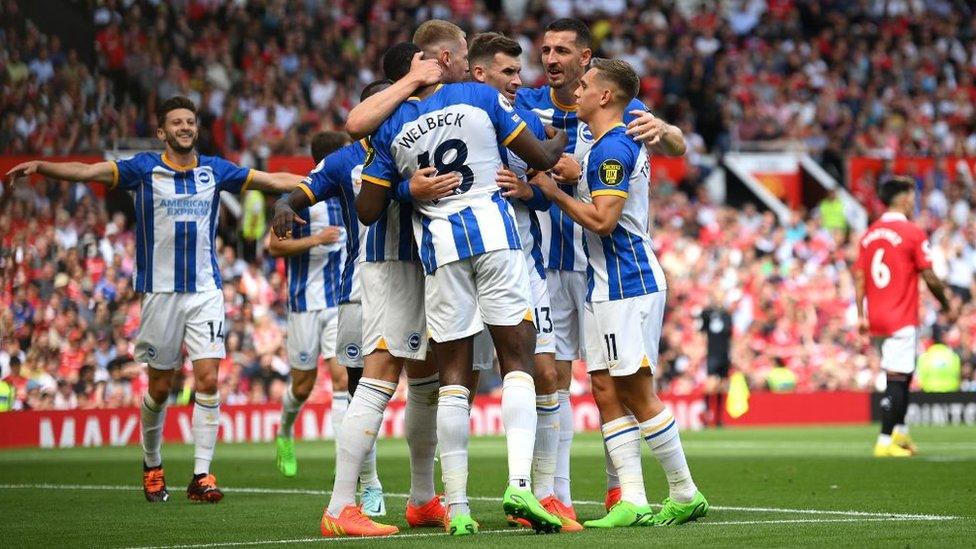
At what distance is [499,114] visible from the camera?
778cm

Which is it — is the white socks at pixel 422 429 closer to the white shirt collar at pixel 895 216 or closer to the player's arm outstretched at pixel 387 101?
the player's arm outstretched at pixel 387 101

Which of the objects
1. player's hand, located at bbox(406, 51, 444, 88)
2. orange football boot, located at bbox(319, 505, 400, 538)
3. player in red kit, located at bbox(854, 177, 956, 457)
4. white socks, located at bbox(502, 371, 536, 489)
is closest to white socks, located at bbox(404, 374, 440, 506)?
orange football boot, located at bbox(319, 505, 400, 538)

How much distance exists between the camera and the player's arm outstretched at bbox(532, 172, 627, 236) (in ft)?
26.3

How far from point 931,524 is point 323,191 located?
3.74 metres

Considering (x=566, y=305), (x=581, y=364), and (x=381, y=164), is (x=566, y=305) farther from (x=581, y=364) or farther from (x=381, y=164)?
(x=581, y=364)

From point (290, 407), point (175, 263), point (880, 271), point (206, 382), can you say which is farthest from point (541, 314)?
point (880, 271)

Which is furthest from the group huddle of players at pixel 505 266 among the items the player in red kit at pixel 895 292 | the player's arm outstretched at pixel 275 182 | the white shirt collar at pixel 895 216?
the white shirt collar at pixel 895 216

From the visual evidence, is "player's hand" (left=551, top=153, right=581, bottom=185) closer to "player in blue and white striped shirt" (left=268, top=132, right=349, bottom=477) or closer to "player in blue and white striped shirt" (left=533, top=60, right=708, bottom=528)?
"player in blue and white striped shirt" (left=533, top=60, right=708, bottom=528)

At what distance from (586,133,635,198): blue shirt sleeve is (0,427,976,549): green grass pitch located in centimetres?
173

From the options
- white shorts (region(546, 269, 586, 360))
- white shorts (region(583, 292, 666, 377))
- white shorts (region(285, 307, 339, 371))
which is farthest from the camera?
white shorts (region(285, 307, 339, 371))

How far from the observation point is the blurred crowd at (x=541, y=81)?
62.2ft

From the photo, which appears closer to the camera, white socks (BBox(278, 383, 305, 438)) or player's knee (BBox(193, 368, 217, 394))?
player's knee (BBox(193, 368, 217, 394))

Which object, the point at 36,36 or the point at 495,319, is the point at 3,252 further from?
the point at 495,319

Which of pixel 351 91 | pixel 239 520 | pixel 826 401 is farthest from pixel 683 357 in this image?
pixel 239 520
